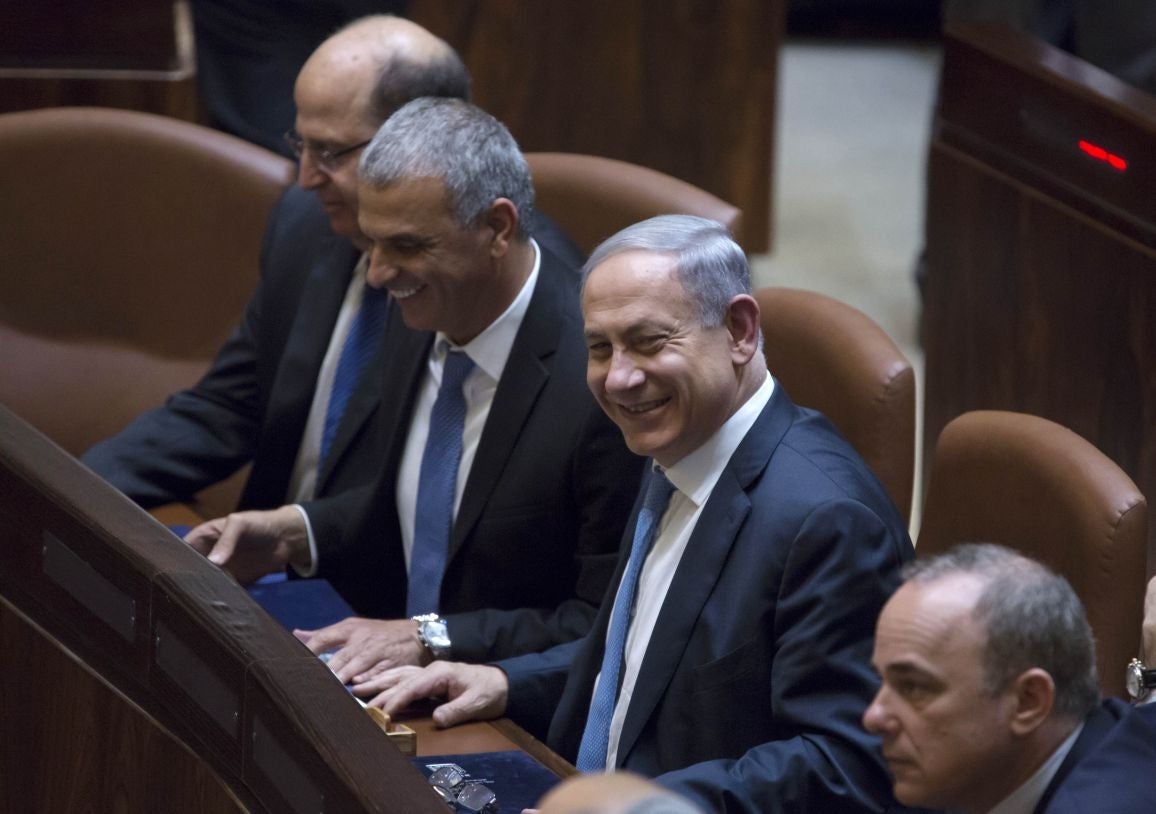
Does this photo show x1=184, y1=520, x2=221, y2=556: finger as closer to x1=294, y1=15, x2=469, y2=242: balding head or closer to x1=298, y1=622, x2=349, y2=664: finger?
x1=298, y1=622, x2=349, y2=664: finger

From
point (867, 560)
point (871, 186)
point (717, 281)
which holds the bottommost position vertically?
point (871, 186)

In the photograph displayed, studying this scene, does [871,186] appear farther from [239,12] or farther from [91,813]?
[91,813]

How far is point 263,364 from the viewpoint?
3082 millimetres

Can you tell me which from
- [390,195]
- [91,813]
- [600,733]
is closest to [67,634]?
[91,813]

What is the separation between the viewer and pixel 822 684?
1.88m

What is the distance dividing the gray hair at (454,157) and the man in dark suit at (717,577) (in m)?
0.42

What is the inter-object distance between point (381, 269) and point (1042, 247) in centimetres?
128

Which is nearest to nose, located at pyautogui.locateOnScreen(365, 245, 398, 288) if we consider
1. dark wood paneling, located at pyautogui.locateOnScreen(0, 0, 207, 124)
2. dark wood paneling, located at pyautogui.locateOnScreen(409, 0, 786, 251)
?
dark wood paneling, located at pyautogui.locateOnScreen(0, 0, 207, 124)

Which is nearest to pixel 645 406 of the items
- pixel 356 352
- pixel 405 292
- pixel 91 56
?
pixel 405 292

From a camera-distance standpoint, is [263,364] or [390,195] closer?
[390,195]

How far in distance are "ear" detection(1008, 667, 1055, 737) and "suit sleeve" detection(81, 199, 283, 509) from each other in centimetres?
173

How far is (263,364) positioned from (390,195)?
684 millimetres

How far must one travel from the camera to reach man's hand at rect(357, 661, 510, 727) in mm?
2111

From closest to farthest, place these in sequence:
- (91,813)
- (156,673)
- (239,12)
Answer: (156,673)
(91,813)
(239,12)
